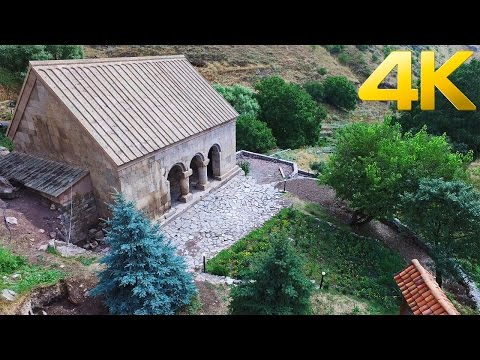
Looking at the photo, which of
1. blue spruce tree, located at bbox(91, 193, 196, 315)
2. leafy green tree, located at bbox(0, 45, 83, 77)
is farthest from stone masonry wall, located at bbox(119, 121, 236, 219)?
leafy green tree, located at bbox(0, 45, 83, 77)

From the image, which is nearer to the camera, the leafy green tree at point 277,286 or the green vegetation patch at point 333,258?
the leafy green tree at point 277,286

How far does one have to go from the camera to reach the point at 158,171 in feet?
60.4

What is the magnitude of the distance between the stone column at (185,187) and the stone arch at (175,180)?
15cm

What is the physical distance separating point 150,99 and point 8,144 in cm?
1164

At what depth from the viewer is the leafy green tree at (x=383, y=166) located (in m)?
18.9

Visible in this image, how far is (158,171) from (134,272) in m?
7.64

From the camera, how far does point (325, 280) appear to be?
16.6 meters

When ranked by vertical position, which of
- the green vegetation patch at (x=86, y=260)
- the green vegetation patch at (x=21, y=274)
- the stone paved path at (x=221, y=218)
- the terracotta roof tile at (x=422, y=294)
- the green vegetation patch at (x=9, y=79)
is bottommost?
the stone paved path at (x=221, y=218)

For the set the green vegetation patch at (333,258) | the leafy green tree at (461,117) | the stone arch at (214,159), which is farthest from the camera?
the leafy green tree at (461,117)

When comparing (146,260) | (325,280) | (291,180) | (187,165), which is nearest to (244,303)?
(146,260)

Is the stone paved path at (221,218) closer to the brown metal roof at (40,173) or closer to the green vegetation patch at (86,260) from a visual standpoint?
the green vegetation patch at (86,260)

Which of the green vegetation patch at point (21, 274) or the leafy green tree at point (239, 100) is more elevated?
the leafy green tree at point (239, 100)

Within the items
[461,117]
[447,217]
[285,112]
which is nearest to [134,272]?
[447,217]

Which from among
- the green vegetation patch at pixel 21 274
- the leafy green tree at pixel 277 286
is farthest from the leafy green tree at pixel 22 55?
the leafy green tree at pixel 277 286
